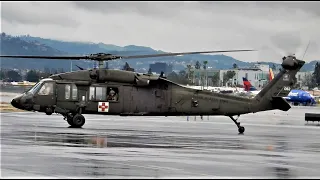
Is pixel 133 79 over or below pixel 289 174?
over

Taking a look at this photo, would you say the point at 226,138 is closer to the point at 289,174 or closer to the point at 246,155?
the point at 246,155

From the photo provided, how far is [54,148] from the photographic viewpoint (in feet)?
71.1

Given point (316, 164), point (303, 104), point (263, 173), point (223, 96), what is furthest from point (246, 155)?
point (303, 104)

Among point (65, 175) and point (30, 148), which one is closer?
point (65, 175)

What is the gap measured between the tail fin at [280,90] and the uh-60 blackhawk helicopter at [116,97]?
0.53 metres

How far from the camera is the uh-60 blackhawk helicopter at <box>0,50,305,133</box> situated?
33000 millimetres

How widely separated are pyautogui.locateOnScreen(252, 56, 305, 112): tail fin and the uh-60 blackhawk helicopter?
20.8 inches

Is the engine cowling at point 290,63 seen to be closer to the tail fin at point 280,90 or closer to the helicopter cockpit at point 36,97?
the tail fin at point 280,90

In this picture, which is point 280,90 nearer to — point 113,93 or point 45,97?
point 113,93

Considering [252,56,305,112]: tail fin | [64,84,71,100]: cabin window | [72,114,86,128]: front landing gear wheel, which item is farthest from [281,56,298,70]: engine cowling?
[64,84,71,100]: cabin window

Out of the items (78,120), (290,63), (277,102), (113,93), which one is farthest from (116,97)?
(290,63)

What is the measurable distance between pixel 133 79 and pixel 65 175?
1815 cm

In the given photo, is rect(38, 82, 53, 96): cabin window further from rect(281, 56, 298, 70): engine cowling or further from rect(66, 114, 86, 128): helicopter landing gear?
rect(281, 56, 298, 70): engine cowling

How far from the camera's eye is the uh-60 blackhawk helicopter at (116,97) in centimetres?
3300
